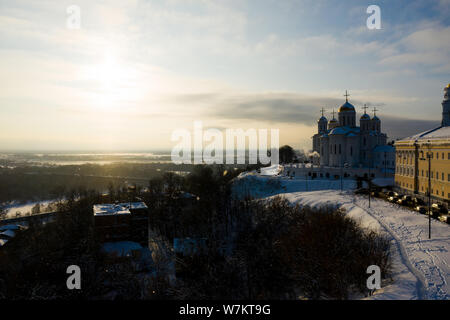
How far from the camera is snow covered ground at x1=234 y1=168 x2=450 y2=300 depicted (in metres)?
14.0

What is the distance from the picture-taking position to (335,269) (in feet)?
58.4

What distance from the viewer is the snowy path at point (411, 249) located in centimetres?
1385

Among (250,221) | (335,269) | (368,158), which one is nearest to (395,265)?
(335,269)

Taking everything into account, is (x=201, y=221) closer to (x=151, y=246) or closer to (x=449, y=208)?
(x=151, y=246)

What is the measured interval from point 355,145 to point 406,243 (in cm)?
4228

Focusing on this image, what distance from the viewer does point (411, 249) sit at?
19.4 metres

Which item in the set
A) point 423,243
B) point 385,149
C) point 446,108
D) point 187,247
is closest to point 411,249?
point 423,243

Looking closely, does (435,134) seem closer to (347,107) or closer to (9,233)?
(347,107)

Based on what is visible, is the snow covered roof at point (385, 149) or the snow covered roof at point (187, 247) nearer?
the snow covered roof at point (187, 247)
